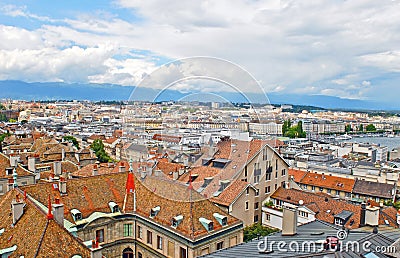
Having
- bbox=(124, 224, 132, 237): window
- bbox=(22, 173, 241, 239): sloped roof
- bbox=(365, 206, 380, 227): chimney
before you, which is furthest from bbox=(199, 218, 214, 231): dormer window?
bbox=(365, 206, 380, 227): chimney

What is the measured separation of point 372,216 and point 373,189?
28.6 metres

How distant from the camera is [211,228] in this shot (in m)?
18.4

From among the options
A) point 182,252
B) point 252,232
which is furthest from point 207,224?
point 252,232

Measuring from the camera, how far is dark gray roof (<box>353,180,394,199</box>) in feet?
128

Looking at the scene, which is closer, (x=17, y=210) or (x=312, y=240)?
(x=312, y=240)

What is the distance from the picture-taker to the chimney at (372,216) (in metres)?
14.4

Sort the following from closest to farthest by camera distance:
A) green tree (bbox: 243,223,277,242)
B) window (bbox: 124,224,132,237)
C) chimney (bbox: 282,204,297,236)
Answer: chimney (bbox: 282,204,297,236) < window (bbox: 124,224,132,237) < green tree (bbox: 243,223,277,242)

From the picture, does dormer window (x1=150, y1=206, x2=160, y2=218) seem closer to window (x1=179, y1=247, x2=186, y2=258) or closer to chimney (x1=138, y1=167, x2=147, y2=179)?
window (x1=179, y1=247, x2=186, y2=258)

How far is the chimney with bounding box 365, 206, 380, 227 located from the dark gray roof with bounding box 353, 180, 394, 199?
26931 mm

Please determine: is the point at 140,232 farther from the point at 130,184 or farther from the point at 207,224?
the point at 207,224

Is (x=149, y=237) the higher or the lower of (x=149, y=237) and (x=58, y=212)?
the lower

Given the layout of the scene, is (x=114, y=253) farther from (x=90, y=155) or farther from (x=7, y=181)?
(x=90, y=155)

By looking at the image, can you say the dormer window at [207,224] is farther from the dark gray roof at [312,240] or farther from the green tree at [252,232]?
the green tree at [252,232]

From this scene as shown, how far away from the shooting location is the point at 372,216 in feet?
48.6
